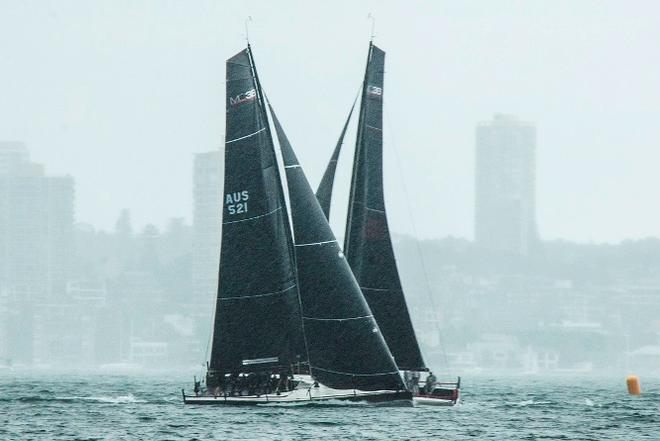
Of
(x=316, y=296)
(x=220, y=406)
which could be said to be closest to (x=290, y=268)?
(x=316, y=296)

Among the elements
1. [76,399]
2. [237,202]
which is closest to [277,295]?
[237,202]

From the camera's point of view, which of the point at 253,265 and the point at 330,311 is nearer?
the point at 330,311

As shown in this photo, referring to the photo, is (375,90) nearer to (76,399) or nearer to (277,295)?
(277,295)

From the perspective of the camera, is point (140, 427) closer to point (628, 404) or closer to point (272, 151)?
point (272, 151)

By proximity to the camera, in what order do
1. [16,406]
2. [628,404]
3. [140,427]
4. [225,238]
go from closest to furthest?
1. [140,427]
2. [225,238]
3. [16,406]
4. [628,404]

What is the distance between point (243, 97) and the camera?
66.1m

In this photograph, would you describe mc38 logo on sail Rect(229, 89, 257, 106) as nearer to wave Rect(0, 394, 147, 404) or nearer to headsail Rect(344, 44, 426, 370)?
headsail Rect(344, 44, 426, 370)

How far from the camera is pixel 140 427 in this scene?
206ft

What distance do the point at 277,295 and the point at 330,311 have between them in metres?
2.27

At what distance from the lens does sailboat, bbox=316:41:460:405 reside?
70062 mm

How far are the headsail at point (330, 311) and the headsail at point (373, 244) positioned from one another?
4083 mm

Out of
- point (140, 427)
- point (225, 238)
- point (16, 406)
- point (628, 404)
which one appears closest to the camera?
point (140, 427)

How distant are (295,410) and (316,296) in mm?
4448

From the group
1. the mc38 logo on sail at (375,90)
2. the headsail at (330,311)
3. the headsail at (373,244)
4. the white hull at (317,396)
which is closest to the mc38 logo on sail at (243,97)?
the headsail at (330,311)
